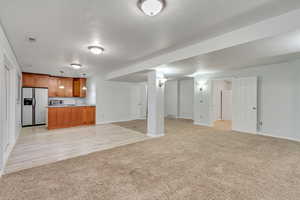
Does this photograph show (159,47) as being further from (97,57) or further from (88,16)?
(97,57)

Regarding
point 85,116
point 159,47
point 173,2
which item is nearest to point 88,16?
point 173,2

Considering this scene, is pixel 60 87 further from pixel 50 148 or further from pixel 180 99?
pixel 180 99

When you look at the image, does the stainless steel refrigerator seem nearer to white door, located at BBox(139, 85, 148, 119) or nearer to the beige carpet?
white door, located at BBox(139, 85, 148, 119)

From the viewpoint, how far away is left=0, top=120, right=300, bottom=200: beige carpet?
71.7 inches

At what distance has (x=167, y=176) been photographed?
2246mm

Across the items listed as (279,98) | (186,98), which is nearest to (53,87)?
(186,98)

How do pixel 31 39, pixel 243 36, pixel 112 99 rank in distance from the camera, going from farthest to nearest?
pixel 112 99 < pixel 31 39 < pixel 243 36

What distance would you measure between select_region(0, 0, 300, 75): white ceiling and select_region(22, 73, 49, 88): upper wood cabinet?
149 inches

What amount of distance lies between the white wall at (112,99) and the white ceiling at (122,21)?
12.5 ft

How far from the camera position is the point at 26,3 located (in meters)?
1.85

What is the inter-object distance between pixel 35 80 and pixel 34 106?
128cm

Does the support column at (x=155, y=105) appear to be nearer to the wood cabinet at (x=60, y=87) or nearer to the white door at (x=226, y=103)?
the white door at (x=226, y=103)

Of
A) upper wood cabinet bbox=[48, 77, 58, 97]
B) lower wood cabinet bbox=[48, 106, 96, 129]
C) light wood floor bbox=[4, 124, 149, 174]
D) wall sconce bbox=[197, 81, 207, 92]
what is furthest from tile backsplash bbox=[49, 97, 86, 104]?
wall sconce bbox=[197, 81, 207, 92]

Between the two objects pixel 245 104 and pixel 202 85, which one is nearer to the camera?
pixel 245 104
